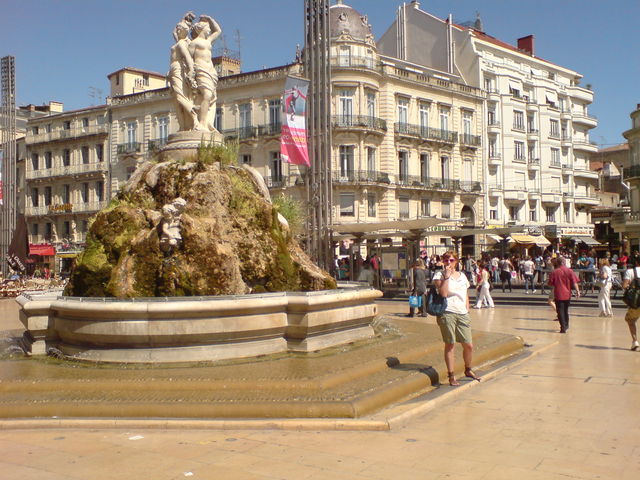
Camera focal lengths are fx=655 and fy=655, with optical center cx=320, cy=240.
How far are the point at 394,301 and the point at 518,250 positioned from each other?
21875 mm

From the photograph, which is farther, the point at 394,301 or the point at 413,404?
the point at 394,301

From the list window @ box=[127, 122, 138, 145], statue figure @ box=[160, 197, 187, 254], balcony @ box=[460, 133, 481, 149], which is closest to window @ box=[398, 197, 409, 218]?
balcony @ box=[460, 133, 481, 149]

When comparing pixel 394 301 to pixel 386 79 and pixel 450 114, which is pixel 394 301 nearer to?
pixel 386 79

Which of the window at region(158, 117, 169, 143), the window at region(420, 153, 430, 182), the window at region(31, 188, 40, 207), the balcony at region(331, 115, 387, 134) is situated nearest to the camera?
the balcony at region(331, 115, 387, 134)

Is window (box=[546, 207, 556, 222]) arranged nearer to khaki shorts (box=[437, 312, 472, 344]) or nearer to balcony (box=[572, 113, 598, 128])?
balcony (box=[572, 113, 598, 128])

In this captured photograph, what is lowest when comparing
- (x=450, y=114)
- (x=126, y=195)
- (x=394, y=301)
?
(x=394, y=301)

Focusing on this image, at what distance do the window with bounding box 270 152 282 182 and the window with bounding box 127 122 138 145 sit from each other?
11.8m

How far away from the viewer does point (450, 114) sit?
145 feet

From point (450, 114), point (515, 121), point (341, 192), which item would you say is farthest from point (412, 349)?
point (515, 121)

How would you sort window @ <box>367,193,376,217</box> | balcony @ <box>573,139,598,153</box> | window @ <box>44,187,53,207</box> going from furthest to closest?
1. balcony @ <box>573,139,598,153</box>
2. window @ <box>44,187,53,207</box>
3. window @ <box>367,193,376,217</box>

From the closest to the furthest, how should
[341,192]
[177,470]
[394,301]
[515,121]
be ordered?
[177,470] < [394,301] < [341,192] < [515,121]

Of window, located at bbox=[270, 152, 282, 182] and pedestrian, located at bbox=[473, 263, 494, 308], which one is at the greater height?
window, located at bbox=[270, 152, 282, 182]

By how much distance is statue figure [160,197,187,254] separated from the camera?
27.7 ft

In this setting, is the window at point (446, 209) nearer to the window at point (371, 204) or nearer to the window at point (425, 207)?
the window at point (425, 207)
